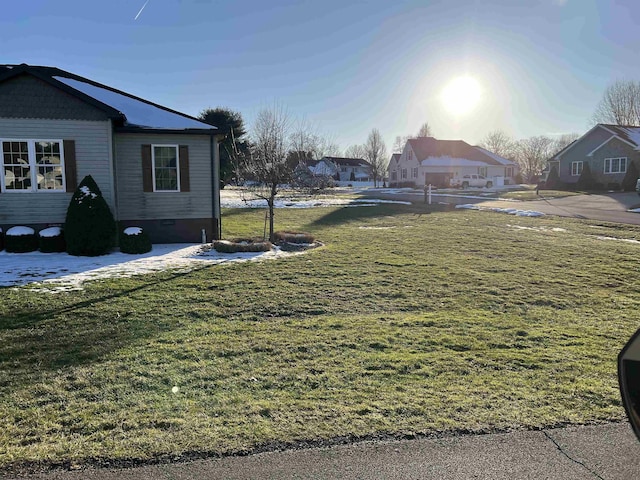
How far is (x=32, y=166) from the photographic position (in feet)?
37.0

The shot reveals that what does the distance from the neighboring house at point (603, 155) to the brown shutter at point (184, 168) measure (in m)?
35.7

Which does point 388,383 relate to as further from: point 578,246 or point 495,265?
point 578,246

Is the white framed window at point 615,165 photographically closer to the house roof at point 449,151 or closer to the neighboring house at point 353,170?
the house roof at point 449,151

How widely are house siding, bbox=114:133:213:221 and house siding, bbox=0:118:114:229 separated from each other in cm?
63

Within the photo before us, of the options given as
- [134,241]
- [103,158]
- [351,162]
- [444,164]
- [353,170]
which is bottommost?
[134,241]

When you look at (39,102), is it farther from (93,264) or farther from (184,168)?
(93,264)

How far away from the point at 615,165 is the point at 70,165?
40.0m

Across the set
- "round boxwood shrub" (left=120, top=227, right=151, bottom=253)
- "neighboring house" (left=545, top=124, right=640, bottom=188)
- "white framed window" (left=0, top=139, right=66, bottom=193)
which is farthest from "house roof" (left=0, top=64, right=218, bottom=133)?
"neighboring house" (left=545, top=124, right=640, bottom=188)

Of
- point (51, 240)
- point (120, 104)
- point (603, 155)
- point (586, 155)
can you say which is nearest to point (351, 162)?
point (586, 155)

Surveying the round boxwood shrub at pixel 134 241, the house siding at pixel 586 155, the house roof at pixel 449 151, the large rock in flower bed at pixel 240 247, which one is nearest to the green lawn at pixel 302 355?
the large rock in flower bed at pixel 240 247

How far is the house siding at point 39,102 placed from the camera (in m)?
10.8

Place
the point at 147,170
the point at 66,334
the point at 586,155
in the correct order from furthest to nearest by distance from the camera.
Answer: the point at 586,155
the point at 147,170
the point at 66,334

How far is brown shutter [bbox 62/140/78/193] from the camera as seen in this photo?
37.1 feet

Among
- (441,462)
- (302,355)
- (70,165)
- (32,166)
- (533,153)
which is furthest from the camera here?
(533,153)
